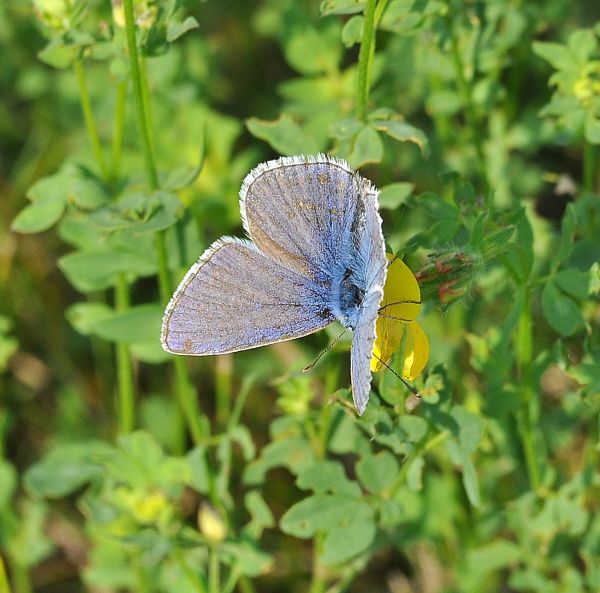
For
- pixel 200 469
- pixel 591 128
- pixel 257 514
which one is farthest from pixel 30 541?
pixel 591 128

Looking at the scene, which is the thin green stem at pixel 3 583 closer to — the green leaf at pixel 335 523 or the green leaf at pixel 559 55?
the green leaf at pixel 335 523

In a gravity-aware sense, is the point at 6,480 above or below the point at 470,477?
below

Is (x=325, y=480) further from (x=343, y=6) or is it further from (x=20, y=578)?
(x=20, y=578)

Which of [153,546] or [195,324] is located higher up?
[195,324]

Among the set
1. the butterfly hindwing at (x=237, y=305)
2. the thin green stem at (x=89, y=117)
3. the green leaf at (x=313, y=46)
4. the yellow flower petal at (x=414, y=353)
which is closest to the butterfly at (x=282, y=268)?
the butterfly hindwing at (x=237, y=305)

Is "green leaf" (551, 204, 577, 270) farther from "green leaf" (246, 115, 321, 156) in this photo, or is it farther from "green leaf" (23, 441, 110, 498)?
"green leaf" (23, 441, 110, 498)

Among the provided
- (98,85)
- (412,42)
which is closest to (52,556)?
(98,85)

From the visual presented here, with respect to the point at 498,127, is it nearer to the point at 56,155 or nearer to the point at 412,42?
the point at 412,42
